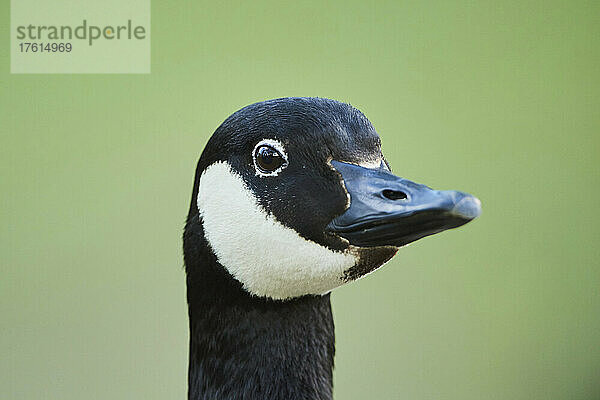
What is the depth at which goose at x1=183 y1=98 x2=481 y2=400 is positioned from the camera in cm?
65

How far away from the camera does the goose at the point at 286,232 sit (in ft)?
2.13

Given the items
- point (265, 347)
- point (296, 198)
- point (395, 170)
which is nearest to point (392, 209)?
point (296, 198)

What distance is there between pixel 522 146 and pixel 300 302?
1473 mm

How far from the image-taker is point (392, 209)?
0.61 meters

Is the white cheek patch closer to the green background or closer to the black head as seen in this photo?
the black head

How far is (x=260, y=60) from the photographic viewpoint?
1.81m

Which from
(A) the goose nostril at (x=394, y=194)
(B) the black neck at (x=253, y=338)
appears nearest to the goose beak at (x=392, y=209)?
(A) the goose nostril at (x=394, y=194)

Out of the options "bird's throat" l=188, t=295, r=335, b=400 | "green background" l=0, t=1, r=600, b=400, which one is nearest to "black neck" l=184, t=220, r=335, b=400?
"bird's throat" l=188, t=295, r=335, b=400

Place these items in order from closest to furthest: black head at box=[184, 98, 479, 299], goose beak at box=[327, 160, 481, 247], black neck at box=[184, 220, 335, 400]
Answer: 1. goose beak at box=[327, 160, 481, 247]
2. black head at box=[184, 98, 479, 299]
3. black neck at box=[184, 220, 335, 400]

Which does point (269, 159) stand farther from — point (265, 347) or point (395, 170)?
point (395, 170)

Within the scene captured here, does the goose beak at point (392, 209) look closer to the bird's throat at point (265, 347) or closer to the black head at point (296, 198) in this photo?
the black head at point (296, 198)

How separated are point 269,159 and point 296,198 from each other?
0.06 meters

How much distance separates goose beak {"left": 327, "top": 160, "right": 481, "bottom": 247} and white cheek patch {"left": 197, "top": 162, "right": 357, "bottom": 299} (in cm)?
4

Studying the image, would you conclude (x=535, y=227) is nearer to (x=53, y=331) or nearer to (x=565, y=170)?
(x=565, y=170)
